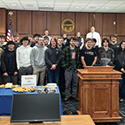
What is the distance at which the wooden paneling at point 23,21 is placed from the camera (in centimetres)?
916

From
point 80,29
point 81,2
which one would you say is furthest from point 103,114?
point 80,29

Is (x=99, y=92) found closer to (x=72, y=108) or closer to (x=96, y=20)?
(x=72, y=108)

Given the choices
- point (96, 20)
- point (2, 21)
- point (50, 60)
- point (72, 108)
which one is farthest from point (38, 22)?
point (72, 108)

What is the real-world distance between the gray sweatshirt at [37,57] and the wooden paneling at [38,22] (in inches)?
189

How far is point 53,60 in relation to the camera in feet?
15.4

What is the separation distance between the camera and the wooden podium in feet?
10.0

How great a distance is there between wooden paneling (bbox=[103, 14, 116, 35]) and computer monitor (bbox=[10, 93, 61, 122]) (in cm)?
853

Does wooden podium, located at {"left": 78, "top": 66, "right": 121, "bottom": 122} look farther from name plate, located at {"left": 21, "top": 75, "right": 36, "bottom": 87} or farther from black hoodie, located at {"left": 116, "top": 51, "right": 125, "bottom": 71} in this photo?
black hoodie, located at {"left": 116, "top": 51, "right": 125, "bottom": 71}

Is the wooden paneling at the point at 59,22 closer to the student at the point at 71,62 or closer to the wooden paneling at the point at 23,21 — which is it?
the wooden paneling at the point at 23,21

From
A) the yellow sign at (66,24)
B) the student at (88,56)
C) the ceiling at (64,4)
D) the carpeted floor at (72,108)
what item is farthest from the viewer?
the yellow sign at (66,24)

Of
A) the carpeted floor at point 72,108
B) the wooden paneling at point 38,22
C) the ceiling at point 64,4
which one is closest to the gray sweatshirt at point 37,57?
the carpeted floor at point 72,108

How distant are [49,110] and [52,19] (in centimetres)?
822

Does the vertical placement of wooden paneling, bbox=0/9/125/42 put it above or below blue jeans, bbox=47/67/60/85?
above

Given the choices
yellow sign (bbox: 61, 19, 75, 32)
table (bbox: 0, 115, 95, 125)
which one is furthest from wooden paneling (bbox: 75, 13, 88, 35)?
table (bbox: 0, 115, 95, 125)
